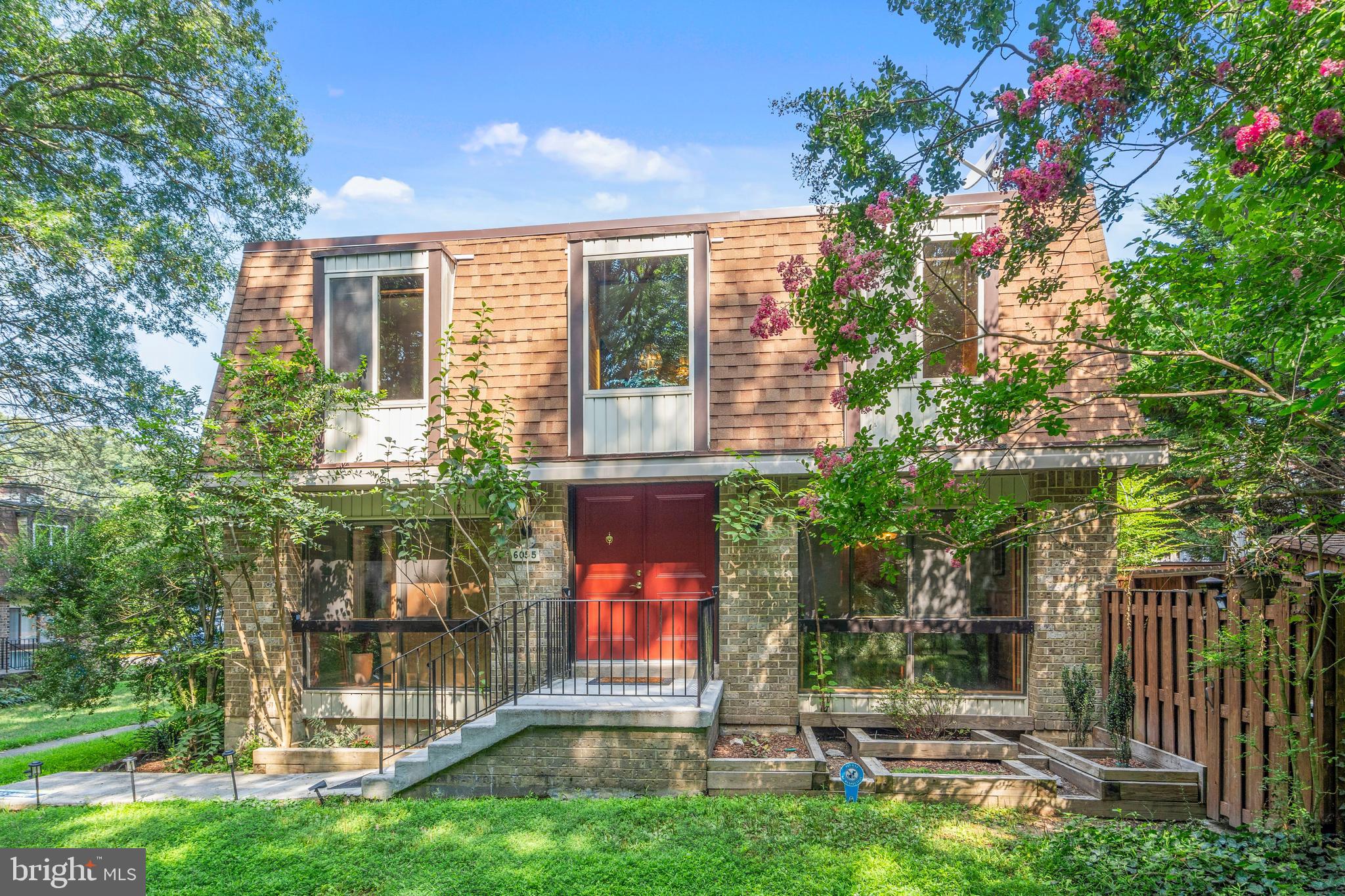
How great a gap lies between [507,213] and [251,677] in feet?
23.5

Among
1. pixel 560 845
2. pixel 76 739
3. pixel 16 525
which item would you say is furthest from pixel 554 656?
pixel 16 525

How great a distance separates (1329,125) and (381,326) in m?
8.48

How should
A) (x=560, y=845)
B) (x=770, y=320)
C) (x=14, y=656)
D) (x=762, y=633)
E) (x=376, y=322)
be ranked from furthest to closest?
1. (x=14, y=656)
2. (x=376, y=322)
3. (x=762, y=633)
4. (x=770, y=320)
5. (x=560, y=845)

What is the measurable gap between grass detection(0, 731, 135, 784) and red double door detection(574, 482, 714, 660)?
596 cm

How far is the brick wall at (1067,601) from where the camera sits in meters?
7.51

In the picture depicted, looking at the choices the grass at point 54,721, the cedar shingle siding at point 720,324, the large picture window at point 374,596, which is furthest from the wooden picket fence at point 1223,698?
the grass at point 54,721

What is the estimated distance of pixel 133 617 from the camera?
27.3 ft

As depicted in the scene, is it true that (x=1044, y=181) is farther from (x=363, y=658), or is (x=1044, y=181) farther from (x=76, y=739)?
(x=76, y=739)

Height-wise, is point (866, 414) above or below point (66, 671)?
above

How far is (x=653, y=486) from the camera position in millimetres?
8609

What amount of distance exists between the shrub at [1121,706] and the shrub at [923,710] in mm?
1500

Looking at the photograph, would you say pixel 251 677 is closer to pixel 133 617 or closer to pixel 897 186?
pixel 133 617

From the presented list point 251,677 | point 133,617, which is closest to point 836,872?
point 251,677

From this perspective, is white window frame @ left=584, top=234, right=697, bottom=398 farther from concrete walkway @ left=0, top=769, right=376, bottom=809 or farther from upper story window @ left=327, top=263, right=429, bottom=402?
concrete walkway @ left=0, top=769, right=376, bottom=809
